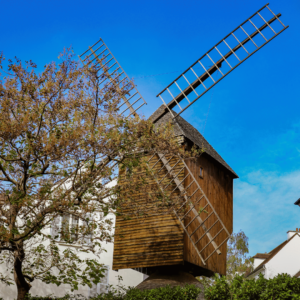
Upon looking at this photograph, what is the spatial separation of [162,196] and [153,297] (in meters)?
3.13

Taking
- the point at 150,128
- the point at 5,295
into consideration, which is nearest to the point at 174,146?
the point at 150,128

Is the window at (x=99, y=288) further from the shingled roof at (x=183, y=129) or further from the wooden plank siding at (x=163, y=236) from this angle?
the shingled roof at (x=183, y=129)

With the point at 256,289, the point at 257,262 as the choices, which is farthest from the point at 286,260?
the point at 256,289

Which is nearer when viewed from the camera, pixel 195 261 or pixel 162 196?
pixel 162 196

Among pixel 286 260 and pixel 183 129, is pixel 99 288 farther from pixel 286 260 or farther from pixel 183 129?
pixel 286 260

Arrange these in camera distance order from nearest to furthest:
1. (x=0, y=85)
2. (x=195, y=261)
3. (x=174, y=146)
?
(x=0, y=85), (x=174, y=146), (x=195, y=261)

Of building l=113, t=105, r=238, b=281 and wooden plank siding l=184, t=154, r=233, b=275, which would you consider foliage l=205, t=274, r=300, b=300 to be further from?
wooden plank siding l=184, t=154, r=233, b=275

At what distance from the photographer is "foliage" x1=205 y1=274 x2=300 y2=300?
9.45 meters

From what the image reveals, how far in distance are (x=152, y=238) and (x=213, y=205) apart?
321cm

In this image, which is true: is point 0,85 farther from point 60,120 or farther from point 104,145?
point 104,145

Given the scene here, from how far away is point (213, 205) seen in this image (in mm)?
16234

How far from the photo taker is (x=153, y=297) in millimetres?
11633

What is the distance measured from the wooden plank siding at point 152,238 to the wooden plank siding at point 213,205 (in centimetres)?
44

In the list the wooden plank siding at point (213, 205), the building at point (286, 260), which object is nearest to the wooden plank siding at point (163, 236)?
the wooden plank siding at point (213, 205)
